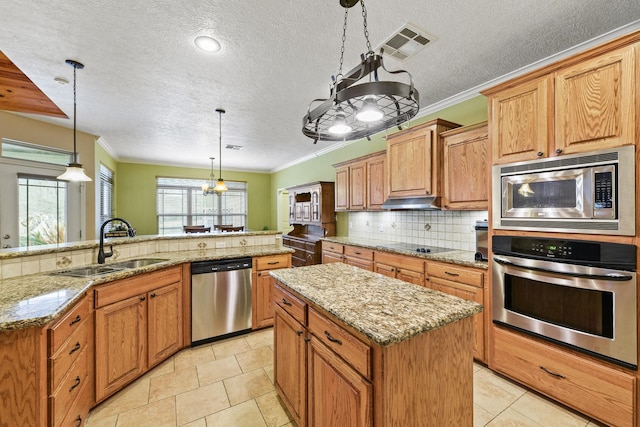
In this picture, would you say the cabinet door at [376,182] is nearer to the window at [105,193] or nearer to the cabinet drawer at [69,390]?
the cabinet drawer at [69,390]

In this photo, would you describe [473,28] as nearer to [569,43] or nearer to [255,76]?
[569,43]

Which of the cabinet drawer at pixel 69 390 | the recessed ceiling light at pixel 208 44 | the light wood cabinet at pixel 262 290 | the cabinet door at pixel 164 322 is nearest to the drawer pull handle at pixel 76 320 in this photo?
the cabinet drawer at pixel 69 390

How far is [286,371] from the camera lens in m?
1.71

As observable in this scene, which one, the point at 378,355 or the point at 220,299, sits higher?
the point at 378,355

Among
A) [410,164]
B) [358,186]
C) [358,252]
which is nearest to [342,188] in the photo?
[358,186]

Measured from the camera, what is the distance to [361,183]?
4.22 metres

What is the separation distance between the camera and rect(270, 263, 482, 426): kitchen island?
1.02 meters

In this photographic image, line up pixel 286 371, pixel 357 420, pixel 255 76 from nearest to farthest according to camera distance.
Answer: pixel 357 420
pixel 286 371
pixel 255 76

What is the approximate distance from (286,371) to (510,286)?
1836 millimetres

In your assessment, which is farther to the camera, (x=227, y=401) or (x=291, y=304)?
(x=227, y=401)

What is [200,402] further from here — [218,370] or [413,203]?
[413,203]

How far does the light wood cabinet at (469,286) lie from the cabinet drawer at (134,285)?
257 cm

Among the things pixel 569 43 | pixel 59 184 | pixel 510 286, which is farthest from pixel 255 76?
pixel 59 184

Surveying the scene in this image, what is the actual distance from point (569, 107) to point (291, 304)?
2.27m
